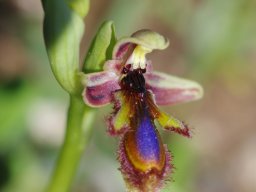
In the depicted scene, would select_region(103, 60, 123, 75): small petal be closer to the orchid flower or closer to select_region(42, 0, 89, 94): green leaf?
the orchid flower

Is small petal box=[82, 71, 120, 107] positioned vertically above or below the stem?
above

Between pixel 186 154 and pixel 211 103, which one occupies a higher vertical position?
pixel 211 103

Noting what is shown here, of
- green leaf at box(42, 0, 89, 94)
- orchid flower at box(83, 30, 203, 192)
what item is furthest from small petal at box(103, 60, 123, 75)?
green leaf at box(42, 0, 89, 94)

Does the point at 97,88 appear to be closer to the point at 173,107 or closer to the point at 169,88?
the point at 169,88

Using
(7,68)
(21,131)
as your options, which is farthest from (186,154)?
(7,68)

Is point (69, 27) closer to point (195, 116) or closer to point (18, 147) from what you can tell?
point (18, 147)

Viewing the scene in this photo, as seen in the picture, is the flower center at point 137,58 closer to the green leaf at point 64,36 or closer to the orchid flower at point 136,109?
the orchid flower at point 136,109
